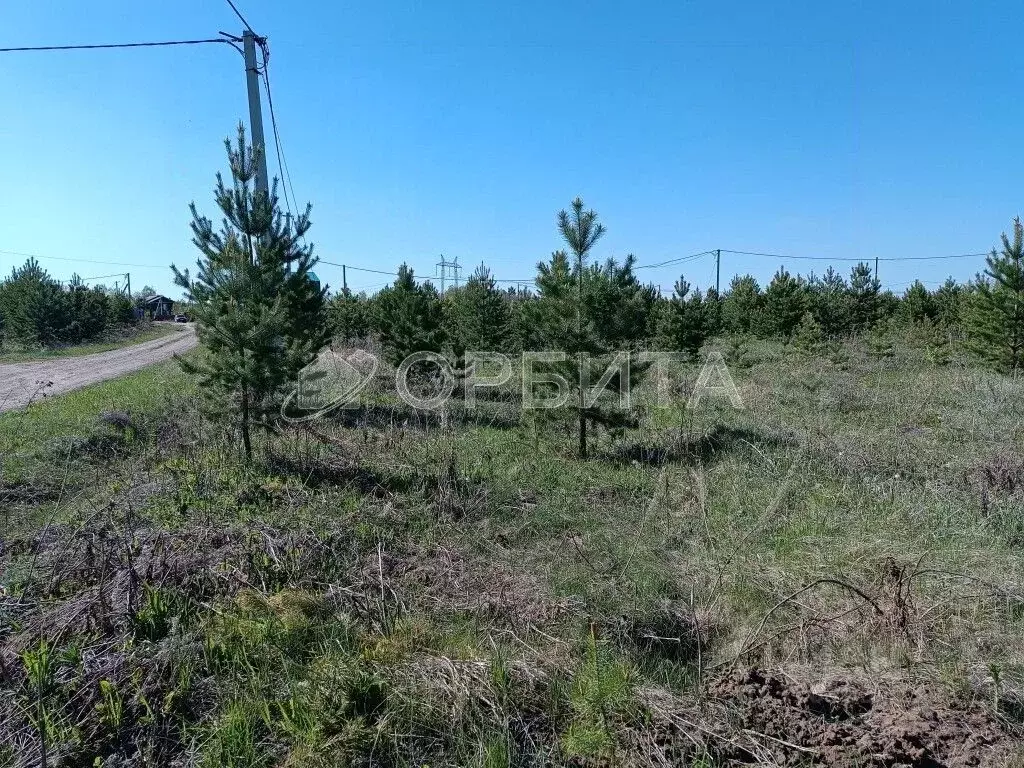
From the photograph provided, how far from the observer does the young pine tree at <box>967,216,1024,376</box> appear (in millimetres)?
15062

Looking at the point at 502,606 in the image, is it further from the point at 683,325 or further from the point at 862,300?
the point at 862,300

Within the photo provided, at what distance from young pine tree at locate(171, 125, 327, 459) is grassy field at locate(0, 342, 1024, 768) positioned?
0.74 m

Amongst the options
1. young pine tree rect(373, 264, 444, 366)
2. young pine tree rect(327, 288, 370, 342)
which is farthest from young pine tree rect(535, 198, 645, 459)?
young pine tree rect(327, 288, 370, 342)

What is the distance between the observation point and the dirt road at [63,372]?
12.0 meters

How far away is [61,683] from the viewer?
2.86 meters

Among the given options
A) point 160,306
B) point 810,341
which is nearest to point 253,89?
point 810,341

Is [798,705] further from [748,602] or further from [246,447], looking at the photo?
[246,447]

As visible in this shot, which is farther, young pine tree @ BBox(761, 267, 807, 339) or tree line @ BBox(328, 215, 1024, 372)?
young pine tree @ BBox(761, 267, 807, 339)

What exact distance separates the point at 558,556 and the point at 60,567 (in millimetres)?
3705

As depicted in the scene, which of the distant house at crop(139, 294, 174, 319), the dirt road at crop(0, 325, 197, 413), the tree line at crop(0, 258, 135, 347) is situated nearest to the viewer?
the dirt road at crop(0, 325, 197, 413)

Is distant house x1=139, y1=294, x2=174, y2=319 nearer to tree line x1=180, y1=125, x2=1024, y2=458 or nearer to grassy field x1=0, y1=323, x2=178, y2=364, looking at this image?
grassy field x1=0, y1=323, x2=178, y2=364

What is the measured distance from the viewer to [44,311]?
2417cm

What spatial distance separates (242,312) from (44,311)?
24058 mm

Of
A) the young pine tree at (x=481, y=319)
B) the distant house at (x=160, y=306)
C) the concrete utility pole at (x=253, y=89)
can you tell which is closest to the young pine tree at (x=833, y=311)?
the young pine tree at (x=481, y=319)
